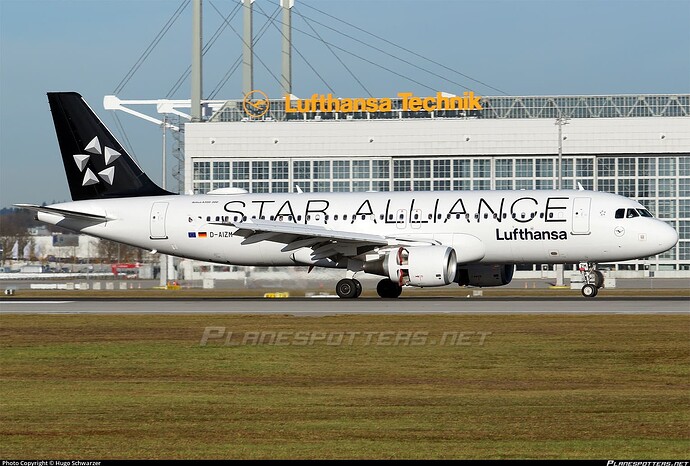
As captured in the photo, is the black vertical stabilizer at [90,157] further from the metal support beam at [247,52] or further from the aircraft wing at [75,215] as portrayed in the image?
the metal support beam at [247,52]

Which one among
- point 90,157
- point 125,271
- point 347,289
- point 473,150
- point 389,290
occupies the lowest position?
point 125,271

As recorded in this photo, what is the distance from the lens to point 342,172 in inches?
4208

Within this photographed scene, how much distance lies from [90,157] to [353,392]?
38.0m

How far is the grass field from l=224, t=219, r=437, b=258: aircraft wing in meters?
14.2

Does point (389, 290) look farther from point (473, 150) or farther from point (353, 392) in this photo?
point (473, 150)

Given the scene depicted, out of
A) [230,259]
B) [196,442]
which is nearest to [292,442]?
[196,442]

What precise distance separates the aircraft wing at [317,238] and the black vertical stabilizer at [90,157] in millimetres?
8762

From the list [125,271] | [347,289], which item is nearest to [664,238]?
[347,289]

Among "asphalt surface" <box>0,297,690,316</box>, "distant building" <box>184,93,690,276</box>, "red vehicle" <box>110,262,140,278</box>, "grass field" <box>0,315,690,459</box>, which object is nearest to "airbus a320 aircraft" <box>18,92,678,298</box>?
"asphalt surface" <box>0,297,690,316</box>

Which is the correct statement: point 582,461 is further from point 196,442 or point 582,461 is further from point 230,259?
point 230,259

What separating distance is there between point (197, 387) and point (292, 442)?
5.90 meters

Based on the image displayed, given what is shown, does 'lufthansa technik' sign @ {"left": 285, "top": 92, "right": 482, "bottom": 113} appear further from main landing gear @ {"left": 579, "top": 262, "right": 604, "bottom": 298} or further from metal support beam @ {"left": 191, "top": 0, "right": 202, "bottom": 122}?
main landing gear @ {"left": 579, "top": 262, "right": 604, "bottom": 298}

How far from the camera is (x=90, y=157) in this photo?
2126 inches

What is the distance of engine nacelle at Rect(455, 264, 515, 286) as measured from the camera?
4844cm
